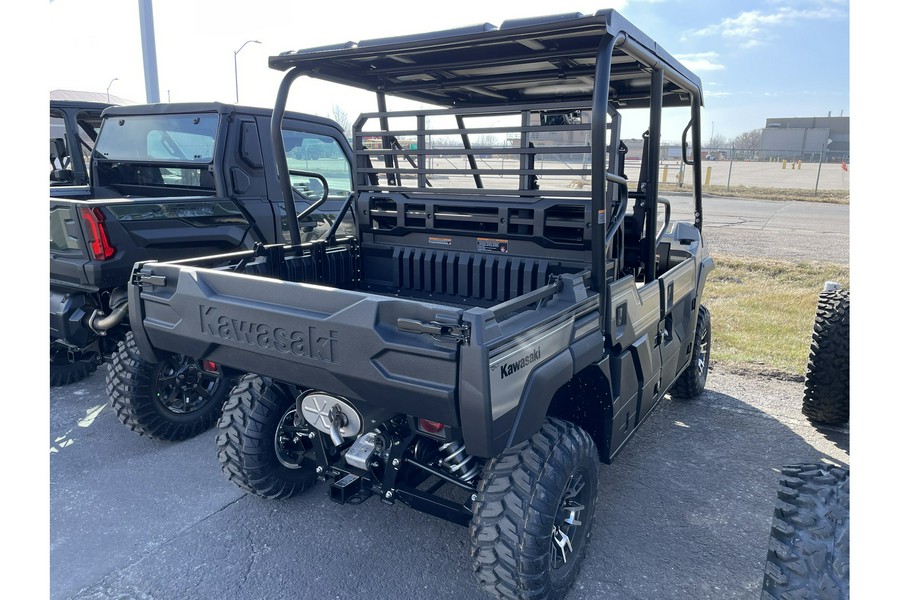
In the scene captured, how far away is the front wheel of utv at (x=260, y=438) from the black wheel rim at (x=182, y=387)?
92cm

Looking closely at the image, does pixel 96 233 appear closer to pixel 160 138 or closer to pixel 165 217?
pixel 165 217

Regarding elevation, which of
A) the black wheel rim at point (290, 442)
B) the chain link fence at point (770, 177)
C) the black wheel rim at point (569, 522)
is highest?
the chain link fence at point (770, 177)

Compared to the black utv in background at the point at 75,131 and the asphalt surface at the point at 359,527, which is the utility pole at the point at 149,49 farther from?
the asphalt surface at the point at 359,527

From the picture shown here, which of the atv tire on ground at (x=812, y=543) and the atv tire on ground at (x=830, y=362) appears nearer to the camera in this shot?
the atv tire on ground at (x=812, y=543)

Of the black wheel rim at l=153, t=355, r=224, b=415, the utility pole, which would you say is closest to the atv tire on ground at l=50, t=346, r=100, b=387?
the black wheel rim at l=153, t=355, r=224, b=415

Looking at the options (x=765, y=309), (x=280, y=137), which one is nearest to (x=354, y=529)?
(x=280, y=137)

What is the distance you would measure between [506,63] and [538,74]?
467 millimetres

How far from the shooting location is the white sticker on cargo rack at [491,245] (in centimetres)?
341

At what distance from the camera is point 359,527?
311cm

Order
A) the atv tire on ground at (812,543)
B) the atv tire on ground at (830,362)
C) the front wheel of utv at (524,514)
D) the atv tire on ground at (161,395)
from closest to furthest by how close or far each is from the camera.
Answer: the atv tire on ground at (812,543), the front wheel of utv at (524,514), the atv tire on ground at (161,395), the atv tire on ground at (830,362)

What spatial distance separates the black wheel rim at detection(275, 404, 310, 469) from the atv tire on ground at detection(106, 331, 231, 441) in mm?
747

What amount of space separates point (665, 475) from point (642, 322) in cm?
106

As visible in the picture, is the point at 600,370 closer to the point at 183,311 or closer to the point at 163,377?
the point at 183,311

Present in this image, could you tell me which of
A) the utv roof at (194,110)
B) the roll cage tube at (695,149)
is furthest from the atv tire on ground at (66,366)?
the roll cage tube at (695,149)
